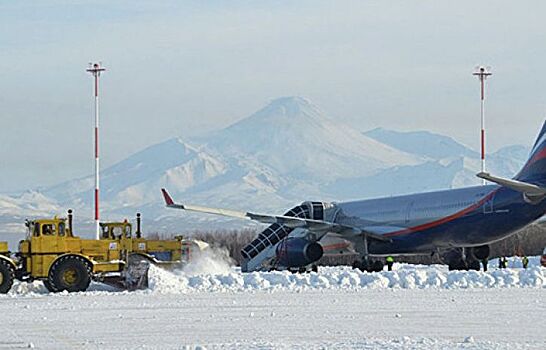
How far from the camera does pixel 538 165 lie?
4825cm

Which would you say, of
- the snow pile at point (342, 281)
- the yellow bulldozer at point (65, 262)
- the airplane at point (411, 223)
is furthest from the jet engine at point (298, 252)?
the yellow bulldozer at point (65, 262)

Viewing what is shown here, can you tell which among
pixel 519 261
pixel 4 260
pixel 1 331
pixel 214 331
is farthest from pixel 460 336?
pixel 519 261

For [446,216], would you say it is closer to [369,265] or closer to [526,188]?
[526,188]

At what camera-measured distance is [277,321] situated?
2577 centimetres

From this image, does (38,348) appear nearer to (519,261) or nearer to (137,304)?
(137,304)

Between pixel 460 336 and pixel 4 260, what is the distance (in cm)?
1946

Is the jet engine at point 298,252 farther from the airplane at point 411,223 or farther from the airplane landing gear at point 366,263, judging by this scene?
the airplane landing gear at point 366,263

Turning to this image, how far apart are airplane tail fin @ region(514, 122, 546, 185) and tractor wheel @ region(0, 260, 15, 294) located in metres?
21.3

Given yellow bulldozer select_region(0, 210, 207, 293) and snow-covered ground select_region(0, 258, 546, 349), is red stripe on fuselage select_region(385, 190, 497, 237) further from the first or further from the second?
yellow bulldozer select_region(0, 210, 207, 293)

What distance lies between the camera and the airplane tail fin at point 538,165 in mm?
47938

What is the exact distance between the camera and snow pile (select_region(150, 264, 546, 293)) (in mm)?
38594

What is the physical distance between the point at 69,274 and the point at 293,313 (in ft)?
39.7

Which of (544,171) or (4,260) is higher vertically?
(544,171)

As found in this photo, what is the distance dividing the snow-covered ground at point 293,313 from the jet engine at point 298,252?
52.8ft
